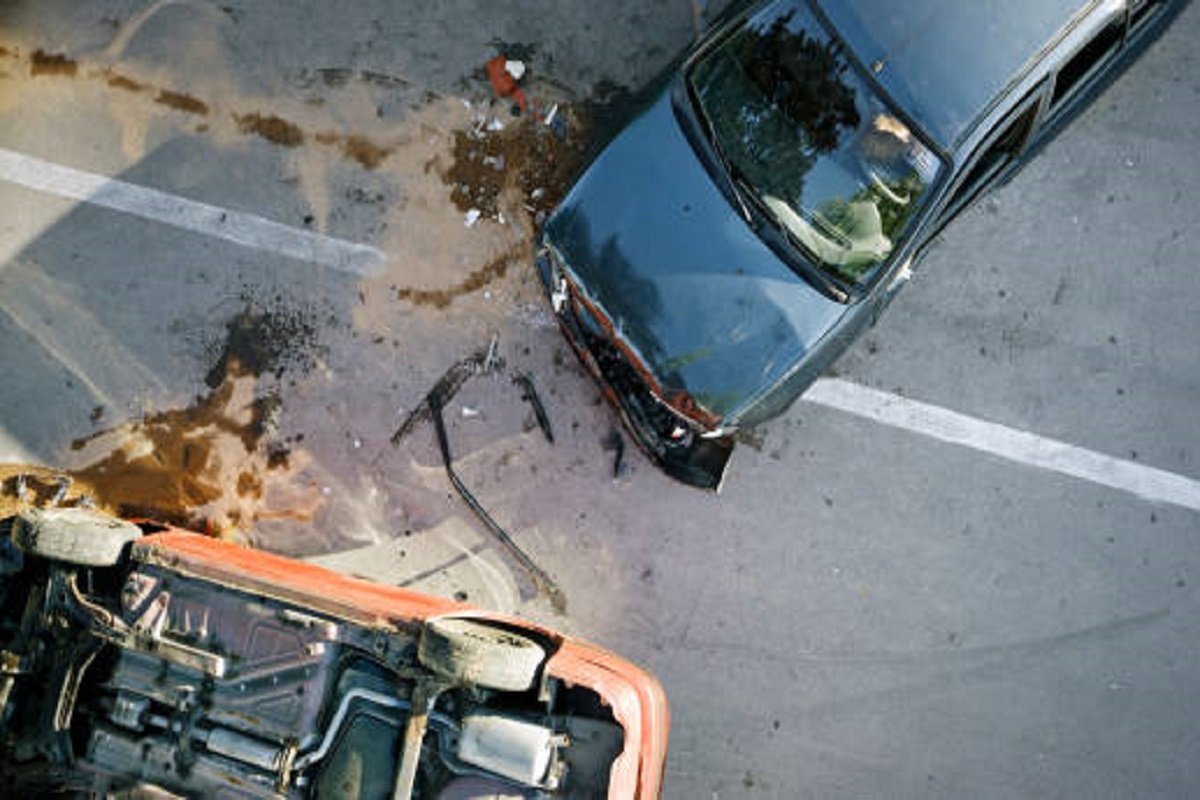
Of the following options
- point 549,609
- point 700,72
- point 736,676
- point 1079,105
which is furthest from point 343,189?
point 1079,105

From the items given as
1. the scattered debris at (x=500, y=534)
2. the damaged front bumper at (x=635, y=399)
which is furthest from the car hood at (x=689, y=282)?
the scattered debris at (x=500, y=534)

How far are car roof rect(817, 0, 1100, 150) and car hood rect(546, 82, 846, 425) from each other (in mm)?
830

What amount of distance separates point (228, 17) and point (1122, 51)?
14.8 ft

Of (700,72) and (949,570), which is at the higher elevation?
(700,72)

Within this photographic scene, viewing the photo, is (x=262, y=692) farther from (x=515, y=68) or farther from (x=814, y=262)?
(x=515, y=68)

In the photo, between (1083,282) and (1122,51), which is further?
(1083,282)

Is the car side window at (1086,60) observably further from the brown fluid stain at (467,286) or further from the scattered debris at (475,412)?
the scattered debris at (475,412)

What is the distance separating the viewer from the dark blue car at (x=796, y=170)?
3863mm

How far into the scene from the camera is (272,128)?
199 inches

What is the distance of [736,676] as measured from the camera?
4965 mm

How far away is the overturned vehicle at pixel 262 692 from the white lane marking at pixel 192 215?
1725mm

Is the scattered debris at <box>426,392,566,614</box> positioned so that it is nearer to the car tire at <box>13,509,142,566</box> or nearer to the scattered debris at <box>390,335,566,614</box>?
the scattered debris at <box>390,335,566,614</box>

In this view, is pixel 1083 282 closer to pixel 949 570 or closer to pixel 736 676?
pixel 949 570

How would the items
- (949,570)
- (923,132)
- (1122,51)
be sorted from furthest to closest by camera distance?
(949,570) → (1122,51) → (923,132)
